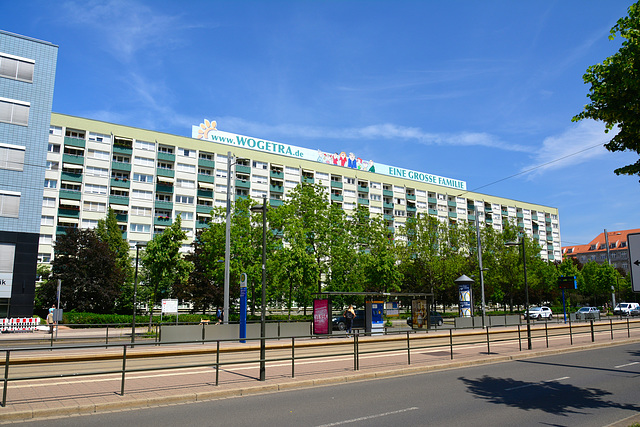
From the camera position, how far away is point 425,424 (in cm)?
776

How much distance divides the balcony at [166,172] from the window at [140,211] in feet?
17.9

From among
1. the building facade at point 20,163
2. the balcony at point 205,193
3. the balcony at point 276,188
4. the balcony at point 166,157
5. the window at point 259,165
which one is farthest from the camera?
the balcony at point 276,188

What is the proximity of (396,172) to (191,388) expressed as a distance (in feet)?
290

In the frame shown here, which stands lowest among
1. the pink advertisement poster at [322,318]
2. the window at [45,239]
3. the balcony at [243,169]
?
the pink advertisement poster at [322,318]

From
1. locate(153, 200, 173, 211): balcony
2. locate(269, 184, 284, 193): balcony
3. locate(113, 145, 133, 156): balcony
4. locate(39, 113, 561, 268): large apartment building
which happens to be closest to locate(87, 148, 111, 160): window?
locate(39, 113, 561, 268): large apartment building

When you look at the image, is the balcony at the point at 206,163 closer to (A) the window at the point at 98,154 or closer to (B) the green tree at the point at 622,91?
(A) the window at the point at 98,154

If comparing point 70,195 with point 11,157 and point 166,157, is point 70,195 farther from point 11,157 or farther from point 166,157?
point 11,157

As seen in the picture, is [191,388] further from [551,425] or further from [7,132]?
[7,132]

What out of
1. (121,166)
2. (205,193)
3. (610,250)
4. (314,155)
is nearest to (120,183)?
(121,166)

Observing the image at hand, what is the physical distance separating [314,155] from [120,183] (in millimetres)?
33927

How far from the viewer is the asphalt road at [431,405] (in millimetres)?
8047

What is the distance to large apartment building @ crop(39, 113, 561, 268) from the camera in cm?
6134

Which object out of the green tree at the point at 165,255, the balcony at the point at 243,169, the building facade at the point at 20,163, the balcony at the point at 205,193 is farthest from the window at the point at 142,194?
the green tree at the point at 165,255

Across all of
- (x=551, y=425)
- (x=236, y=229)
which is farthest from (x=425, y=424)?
(x=236, y=229)
